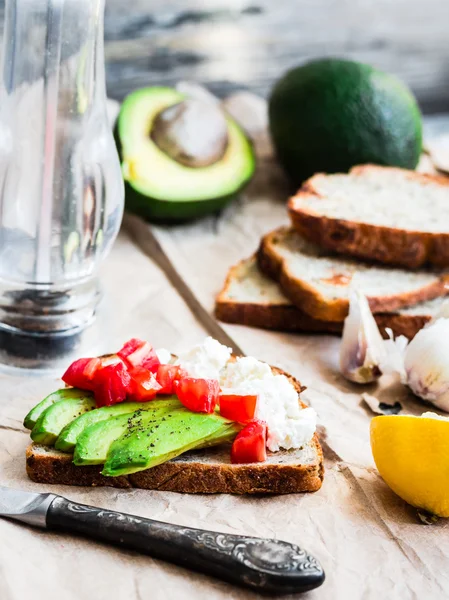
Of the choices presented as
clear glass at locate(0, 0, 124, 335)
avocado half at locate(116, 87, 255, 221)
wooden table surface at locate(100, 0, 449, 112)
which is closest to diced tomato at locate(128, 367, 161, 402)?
clear glass at locate(0, 0, 124, 335)

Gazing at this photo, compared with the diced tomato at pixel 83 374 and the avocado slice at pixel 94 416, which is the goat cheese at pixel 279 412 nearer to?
the avocado slice at pixel 94 416

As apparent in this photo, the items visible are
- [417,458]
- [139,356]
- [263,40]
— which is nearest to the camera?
[417,458]

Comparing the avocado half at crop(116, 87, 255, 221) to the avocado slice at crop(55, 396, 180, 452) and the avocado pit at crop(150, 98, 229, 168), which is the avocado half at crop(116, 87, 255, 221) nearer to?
the avocado pit at crop(150, 98, 229, 168)

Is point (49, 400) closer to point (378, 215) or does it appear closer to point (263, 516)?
point (263, 516)

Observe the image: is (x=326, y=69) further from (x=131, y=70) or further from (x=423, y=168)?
(x=131, y=70)

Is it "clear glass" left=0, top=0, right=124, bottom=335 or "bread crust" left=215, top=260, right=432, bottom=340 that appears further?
"bread crust" left=215, top=260, right=432, bottom=340

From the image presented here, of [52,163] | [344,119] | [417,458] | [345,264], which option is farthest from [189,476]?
[344,119]

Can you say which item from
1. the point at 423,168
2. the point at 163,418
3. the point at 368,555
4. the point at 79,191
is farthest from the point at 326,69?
the point at 368,555
